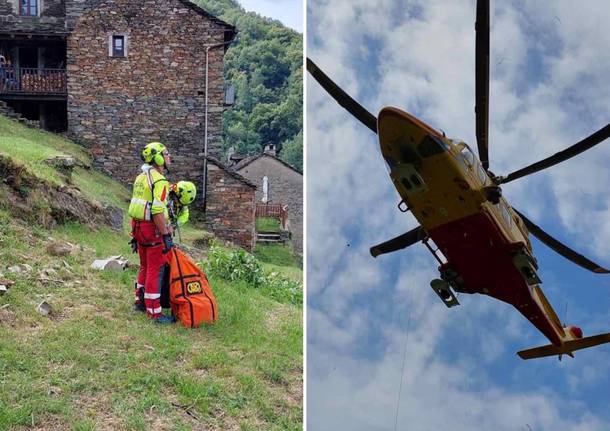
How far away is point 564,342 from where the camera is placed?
11.2ft

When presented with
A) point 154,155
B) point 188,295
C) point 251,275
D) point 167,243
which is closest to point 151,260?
point 167,243

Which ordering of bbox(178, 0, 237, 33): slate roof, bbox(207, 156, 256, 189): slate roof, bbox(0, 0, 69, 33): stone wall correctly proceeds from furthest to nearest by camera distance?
1. bbox(0, 0, 69, 33): stone wall
2. bbox(178, 0, 237, 33): slate roof
3. bbox(207, 156, 256, 189): slate roof

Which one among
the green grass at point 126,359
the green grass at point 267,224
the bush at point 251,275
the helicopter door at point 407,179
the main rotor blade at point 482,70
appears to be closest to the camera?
the main rotor blade at point 482,70

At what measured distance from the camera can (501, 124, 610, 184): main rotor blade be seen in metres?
2.87

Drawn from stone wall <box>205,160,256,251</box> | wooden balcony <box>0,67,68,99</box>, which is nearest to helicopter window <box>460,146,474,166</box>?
stone wall <box>205,160,256,251</box>

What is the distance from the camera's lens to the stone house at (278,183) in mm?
4125

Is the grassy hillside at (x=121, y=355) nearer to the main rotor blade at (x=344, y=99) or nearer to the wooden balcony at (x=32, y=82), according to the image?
the main rotor blade at (x=344, y=99)

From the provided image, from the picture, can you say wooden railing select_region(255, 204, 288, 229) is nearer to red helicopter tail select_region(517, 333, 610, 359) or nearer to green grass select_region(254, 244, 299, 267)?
green grass select_region(254, 244, 299, 267)

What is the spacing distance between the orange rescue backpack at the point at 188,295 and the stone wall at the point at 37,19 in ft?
20.0

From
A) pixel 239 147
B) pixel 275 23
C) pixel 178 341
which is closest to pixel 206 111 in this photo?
pixel 239 147

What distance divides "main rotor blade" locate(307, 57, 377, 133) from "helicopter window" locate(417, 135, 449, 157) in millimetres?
242

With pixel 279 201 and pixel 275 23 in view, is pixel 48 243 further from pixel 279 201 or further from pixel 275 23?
pixel 275 23

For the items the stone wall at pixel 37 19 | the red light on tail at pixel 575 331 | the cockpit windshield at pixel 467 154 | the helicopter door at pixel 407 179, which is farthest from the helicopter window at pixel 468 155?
the stone wall at pixel 37 19

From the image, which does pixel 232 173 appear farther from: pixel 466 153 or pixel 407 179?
pixel 466 153
